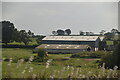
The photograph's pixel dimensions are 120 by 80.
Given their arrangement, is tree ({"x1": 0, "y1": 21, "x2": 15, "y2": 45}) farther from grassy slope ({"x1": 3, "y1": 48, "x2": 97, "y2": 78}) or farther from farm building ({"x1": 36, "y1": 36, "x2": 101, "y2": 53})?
grassy slope ({"x1": 3, "y1": 48, "x2": 97, "y2": 78})

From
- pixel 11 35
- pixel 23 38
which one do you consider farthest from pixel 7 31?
pixel 23 38

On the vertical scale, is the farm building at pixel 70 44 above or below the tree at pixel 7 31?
below

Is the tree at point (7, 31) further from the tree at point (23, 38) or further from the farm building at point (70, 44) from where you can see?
the farm building at point (70, 44)

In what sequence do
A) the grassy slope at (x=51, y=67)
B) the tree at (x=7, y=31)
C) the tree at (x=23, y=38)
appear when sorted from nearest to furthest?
1. the grassy slope at (x=51, y=67)
2. the tree at (x=7, y=31)
3. the tree at (x=23, y=38)

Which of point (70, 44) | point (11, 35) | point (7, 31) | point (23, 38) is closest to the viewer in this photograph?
point (70, 44)

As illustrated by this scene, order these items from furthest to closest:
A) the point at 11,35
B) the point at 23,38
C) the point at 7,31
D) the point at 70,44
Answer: the point at 7,31 < the point at 11,35 < the point at 23,38 < the point at 70,44

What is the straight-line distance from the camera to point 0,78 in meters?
10.6

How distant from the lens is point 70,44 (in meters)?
72.4

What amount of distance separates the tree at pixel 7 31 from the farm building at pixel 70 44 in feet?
38.9

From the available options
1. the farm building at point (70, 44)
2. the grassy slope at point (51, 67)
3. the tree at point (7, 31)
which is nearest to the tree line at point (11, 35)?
the tree at point (7, 31)

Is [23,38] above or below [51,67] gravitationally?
above

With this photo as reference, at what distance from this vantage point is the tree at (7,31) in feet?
259

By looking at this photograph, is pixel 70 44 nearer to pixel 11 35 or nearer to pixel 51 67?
pixel 11 35

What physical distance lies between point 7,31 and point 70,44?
2398 cm
